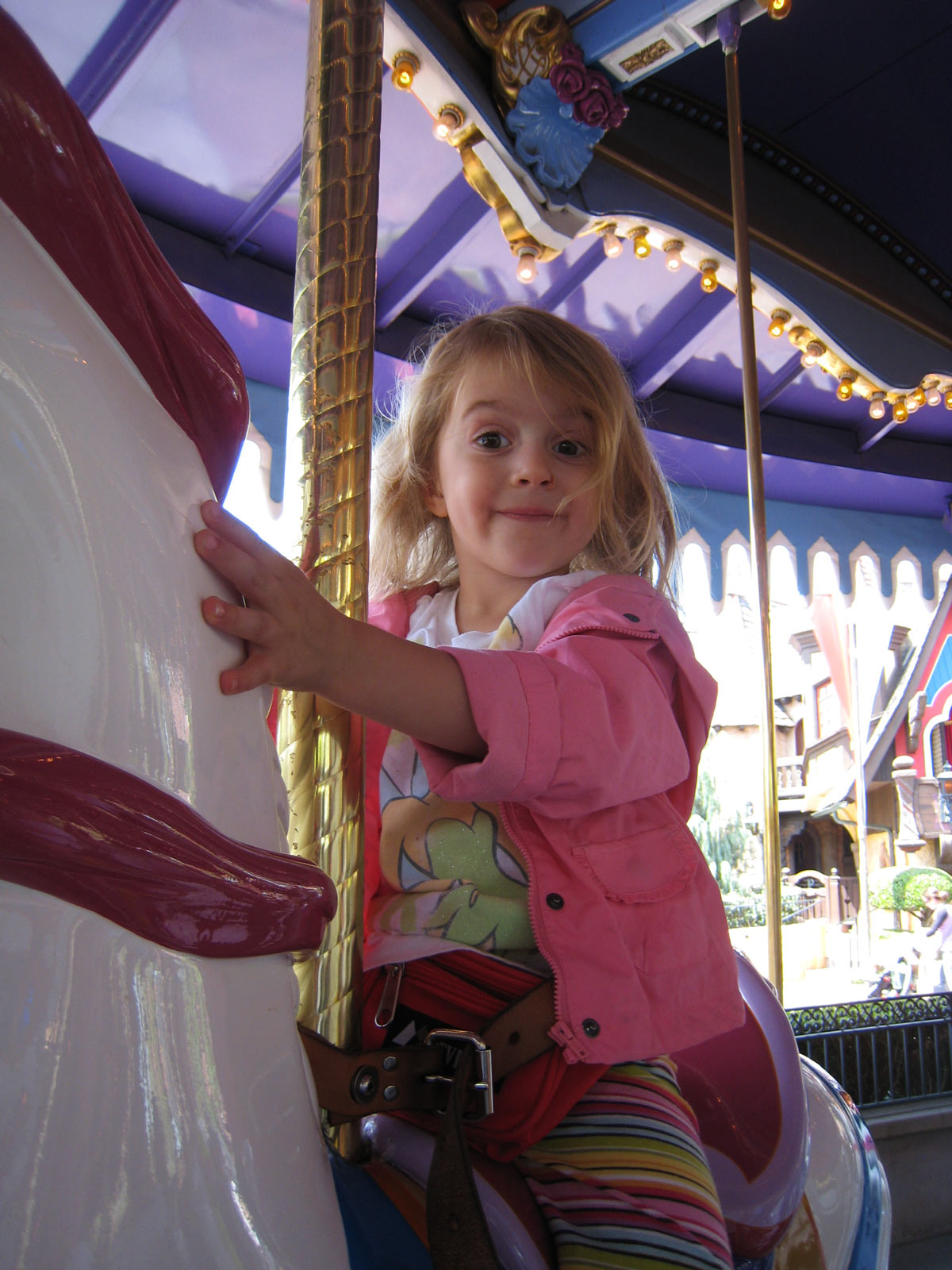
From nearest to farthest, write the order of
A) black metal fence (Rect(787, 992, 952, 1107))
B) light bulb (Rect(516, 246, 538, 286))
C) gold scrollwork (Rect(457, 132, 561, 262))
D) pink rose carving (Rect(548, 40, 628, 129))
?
1. pink rose carving (Rect(548, 40, 628, 129))
2. gold scrollwork (Rect(457, 132, 561, 262))
3. light bulb (Rect(516, 246, 538, 286))
4. black metal fence (Rect(787, 992, 952, 1107))

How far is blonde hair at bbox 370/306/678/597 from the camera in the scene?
81 cm

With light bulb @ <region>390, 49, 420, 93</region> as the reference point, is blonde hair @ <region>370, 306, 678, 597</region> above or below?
below

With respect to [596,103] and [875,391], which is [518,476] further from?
[875,391]

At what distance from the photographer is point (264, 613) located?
412 millimetres

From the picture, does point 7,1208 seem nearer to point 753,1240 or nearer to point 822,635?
point 753,1240

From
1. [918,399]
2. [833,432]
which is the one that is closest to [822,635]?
[833,432]

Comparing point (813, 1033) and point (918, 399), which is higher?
point (918, 399)

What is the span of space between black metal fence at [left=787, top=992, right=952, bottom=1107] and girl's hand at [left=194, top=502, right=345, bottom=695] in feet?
8.80

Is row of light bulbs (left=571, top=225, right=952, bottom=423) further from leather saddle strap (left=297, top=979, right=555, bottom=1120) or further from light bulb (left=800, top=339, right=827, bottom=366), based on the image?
leather saddle strap (left=297, top=979, right=555, bottom=1120)

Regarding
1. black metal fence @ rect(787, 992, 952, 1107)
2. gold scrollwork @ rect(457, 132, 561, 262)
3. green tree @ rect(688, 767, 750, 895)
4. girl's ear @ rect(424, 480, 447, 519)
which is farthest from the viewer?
green tree @ rect(688, 767, 750, 895)

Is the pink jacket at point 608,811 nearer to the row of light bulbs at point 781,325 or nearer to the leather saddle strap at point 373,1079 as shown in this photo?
the leather saddle strap at point 373,1079

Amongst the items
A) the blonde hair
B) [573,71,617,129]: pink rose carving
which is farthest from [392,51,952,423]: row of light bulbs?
the blonde hair

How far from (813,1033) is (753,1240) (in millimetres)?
2334

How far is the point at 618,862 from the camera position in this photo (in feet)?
2.11
